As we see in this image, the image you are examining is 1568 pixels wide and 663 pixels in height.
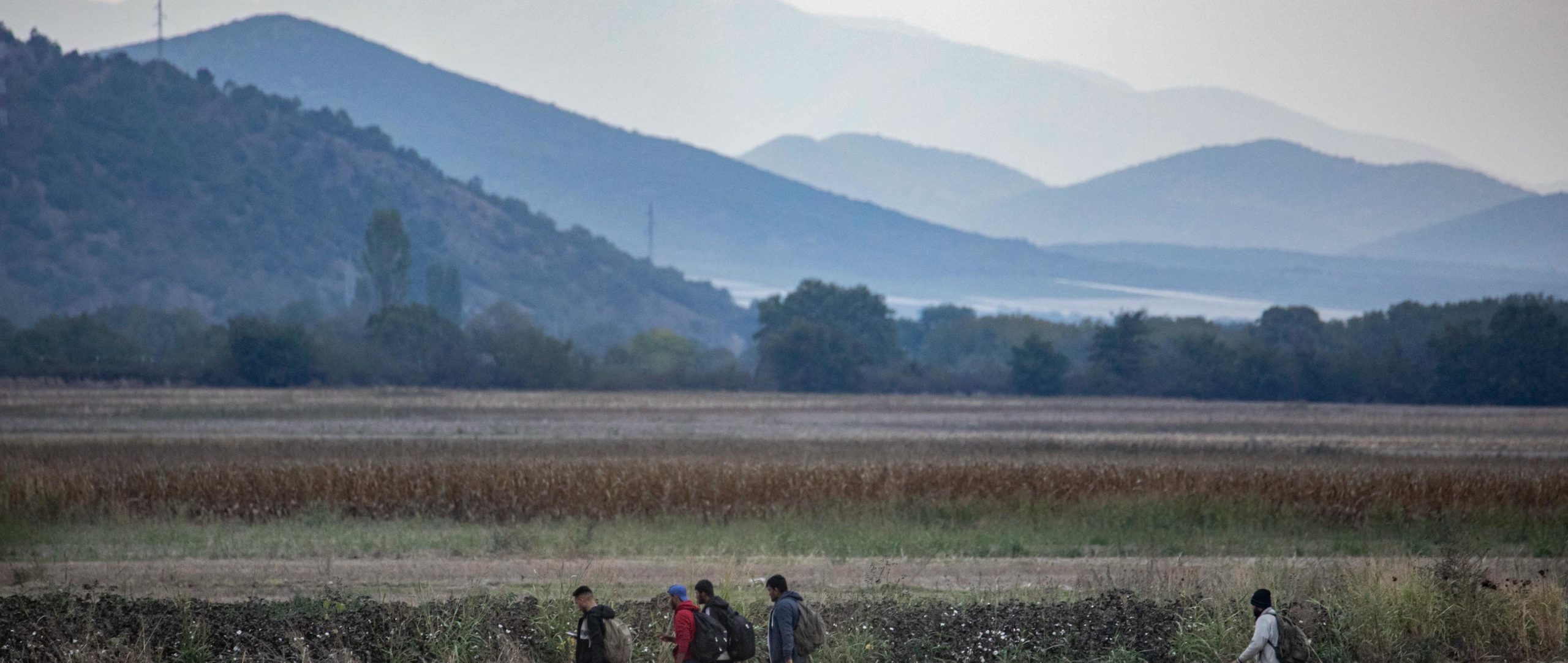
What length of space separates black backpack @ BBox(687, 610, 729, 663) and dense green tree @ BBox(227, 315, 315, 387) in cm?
8419

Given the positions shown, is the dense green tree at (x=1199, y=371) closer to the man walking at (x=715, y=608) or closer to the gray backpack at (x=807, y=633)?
the gray backpack at (x=807, y=633)

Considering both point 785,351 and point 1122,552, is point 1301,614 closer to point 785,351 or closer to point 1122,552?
point 1122,552

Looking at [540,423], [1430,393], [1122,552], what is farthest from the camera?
[1430,393]

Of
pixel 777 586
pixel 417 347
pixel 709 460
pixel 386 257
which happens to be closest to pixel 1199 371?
pixel 417 347

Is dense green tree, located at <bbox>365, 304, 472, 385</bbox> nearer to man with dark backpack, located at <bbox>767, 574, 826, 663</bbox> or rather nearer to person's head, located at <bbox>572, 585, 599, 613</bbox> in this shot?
person's head, located at <bbox>572, 585, 599, 613</bbox>

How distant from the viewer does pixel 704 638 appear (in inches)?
526

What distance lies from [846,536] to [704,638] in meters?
14.0

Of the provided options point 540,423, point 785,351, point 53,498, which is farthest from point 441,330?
point 53,498

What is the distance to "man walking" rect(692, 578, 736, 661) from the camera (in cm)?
1353

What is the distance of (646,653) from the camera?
54.2 ft

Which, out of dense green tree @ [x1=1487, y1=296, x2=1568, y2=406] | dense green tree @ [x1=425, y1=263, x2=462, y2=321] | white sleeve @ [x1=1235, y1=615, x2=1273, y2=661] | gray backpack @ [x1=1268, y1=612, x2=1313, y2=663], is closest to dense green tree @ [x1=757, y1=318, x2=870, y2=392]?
dense green tree @ [x1=1487, y1=296, x2=1568, y2=406]

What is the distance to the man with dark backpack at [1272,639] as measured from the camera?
571 inches

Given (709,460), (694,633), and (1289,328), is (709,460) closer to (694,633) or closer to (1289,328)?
(694,633)

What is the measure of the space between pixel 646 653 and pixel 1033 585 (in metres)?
7.11
